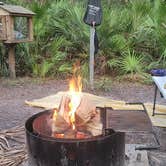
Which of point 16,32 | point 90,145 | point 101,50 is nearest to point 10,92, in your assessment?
point 16,32

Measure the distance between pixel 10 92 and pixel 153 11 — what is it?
3.97 m

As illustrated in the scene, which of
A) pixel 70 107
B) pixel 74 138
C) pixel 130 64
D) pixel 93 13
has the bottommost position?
pixel 130 64

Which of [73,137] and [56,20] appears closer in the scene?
[73,137]

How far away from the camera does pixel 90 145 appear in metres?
2.53

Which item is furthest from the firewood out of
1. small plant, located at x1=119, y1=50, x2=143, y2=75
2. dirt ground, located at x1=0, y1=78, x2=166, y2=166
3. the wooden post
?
small plant, located at x1=119, y1=50, x2=143, y2=75

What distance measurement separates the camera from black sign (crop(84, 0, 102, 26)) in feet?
21.0

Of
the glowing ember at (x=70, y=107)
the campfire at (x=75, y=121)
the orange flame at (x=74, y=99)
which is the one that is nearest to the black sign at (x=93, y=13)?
the orange flame at (x=74, y=99)

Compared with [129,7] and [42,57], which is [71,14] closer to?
[42,57]

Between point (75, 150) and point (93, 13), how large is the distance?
13.9 ft

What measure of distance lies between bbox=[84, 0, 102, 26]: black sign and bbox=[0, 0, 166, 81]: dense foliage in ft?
4.07

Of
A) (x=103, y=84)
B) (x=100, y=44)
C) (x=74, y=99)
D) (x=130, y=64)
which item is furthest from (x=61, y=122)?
(x=100, y=44)

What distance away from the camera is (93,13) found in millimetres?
6422

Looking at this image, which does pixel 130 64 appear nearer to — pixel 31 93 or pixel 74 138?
pixel 31 93

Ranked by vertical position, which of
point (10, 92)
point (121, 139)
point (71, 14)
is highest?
point (71, 14)
